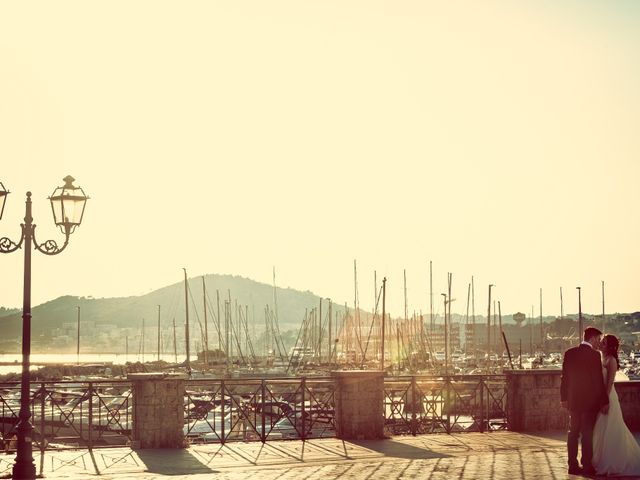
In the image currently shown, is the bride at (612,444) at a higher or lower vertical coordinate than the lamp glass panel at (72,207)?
lower

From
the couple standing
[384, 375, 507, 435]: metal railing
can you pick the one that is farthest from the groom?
[384, 375, 507, 435]: metal railing

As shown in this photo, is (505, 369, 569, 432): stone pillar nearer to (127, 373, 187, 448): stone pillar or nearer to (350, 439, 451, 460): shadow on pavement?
(350, 439, 451, 460): shadow on pavement

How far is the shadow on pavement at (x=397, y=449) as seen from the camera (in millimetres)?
17094

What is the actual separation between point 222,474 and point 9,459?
4.34 m

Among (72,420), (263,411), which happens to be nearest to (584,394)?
(263,411)

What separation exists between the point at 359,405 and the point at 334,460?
2.99 metres

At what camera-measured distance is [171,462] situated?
1625 cm

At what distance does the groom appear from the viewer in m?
14.5

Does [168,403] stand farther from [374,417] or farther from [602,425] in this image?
[602,425]

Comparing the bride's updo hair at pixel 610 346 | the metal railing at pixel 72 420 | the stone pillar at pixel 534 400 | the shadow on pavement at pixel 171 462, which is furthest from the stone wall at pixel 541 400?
the metal railing at pixel 72 420

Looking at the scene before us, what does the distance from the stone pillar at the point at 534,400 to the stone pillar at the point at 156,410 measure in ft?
24.0

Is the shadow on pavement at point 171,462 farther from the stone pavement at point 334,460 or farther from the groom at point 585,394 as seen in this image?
the groom at point 585,394

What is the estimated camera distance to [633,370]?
82500 millimetres

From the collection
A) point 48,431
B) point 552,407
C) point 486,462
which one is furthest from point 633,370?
point 486,462
